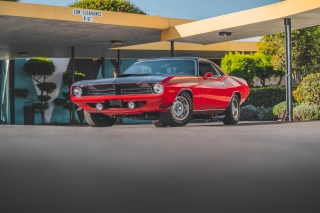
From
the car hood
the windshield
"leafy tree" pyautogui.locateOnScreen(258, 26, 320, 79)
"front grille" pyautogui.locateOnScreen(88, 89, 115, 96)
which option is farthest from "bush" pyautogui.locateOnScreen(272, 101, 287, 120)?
"front grille" pyautogui.locateOnScreen(88, 89, 115, 96)

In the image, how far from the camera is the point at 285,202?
12.7ft

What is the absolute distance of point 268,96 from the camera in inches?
850

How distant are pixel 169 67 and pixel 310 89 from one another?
21.7 feet

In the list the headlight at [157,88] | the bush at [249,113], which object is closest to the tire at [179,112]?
the headlight at [157,88]

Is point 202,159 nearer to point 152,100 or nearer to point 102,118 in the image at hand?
point 152,100

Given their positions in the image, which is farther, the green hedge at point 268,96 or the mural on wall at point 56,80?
the mural on wall at point 56,80

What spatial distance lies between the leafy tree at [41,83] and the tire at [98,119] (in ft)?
55.9

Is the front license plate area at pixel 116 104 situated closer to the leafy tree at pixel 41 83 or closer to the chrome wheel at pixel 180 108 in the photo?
the chrome wheel at pixel 180 108

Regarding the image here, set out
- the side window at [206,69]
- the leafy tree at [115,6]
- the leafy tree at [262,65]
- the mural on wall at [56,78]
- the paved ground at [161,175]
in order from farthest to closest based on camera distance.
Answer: the leafy tree at [115,6]
the mural on wall at [56,78]
the leafy tree at [262,65]
the side window at [206,69]
the paved ground at [161,175]

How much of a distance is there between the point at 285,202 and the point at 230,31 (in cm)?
1598

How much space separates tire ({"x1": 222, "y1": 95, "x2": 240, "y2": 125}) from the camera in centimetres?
1311

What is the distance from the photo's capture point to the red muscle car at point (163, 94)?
1079 centimetres

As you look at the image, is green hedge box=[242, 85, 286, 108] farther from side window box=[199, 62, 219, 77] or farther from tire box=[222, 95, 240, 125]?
side window box=[199, 62, 219, 77]

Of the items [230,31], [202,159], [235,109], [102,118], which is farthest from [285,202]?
[230,31]
